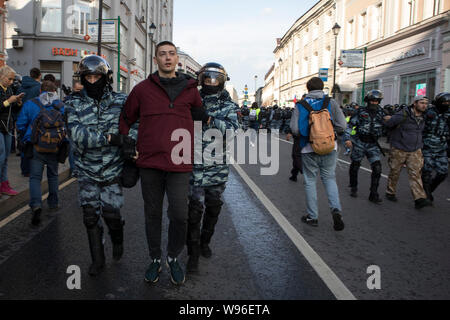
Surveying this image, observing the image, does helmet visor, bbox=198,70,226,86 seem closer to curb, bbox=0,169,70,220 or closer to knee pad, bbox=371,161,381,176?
curb, bbox=0,169,70,220

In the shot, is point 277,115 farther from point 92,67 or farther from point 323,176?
point 92,67

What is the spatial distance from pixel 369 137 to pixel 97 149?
4.83m

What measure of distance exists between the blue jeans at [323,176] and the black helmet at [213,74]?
2027mm

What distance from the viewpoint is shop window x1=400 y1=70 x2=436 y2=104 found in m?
20.6

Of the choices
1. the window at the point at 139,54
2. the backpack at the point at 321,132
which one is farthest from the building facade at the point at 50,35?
the backpack at the point at 321,132

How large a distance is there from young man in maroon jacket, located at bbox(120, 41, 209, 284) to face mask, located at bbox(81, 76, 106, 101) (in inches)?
11.8

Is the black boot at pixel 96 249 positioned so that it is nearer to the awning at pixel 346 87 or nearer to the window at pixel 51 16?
the window at pixel 51 16

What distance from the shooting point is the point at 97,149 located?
11.4 ft

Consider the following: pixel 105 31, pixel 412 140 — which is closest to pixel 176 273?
pixel 412 140

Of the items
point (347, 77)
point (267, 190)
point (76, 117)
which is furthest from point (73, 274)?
point (347, 77)

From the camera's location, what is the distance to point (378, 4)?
89.9 ft

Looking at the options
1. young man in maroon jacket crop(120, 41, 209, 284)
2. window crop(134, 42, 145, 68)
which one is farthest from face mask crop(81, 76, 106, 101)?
window crop(134, 42, 145, 68)

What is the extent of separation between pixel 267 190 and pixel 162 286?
4.55 metres

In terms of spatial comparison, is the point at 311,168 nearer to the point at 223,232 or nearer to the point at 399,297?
the point at 223,232
